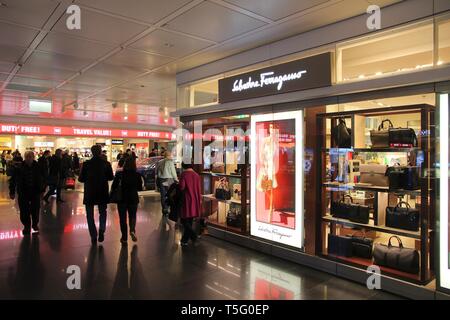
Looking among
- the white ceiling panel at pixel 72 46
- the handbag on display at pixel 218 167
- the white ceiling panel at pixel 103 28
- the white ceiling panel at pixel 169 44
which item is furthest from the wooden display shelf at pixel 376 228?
the white ceiling panel at pixel 72 46

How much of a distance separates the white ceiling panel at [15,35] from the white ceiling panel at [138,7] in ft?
4.52

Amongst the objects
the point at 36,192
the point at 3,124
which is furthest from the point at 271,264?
the point at 3,124

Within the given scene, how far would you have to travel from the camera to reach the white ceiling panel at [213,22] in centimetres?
380

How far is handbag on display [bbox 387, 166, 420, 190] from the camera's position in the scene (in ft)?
12.0

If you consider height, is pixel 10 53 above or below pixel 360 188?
above

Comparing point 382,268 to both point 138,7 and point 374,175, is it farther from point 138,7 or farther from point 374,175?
point 138,7

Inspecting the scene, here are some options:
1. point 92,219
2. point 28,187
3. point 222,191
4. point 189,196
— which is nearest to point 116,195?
point 92,219

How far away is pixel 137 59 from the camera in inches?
224

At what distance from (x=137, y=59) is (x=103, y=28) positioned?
1393 millimetres

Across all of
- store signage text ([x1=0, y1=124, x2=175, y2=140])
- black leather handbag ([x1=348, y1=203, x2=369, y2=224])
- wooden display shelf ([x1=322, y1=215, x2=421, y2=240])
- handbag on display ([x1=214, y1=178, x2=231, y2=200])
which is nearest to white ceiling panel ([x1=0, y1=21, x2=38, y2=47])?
handbag on display ([x1=214, y1=178, x2=231, y2=200])

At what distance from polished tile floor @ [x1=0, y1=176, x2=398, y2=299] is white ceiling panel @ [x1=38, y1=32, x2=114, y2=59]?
123 inches

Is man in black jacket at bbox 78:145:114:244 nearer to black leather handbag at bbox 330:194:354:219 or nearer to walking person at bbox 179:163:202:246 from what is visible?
walking person at bbox 179:163:202:246

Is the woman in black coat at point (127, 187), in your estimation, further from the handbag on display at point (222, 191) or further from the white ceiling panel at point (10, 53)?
the white ceiling panel at point (10, 53)
